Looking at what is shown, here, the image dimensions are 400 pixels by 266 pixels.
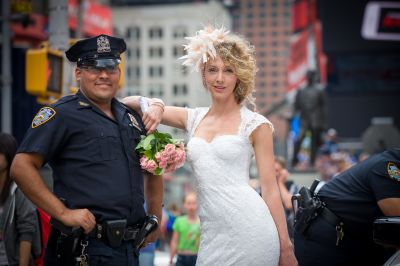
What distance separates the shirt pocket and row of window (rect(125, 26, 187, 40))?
117 metres

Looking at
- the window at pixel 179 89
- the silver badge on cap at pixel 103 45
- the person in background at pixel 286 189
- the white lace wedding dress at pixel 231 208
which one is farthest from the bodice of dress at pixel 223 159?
the window at pixel 179 89

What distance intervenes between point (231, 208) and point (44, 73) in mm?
5998

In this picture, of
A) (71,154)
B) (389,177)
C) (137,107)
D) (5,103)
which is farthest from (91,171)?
(5,103)

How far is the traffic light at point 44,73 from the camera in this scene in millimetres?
10086

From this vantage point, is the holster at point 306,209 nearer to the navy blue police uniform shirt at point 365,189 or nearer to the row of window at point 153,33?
the navy blue police uniform shirt at point 365,189

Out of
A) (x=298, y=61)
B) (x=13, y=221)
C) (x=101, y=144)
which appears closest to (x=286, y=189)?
(x=13, y=221)

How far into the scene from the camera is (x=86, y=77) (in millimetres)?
4707

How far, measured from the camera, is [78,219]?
172 inches

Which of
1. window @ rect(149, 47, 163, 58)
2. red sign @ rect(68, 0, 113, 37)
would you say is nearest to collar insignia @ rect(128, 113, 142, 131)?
red sign @ rect(68, 0, 113, 37)

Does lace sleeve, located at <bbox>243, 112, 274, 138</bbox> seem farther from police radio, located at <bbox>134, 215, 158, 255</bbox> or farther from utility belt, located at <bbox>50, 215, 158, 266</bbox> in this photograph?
utility belt, located at <bbox>50, 215, 158, 266</bbox>

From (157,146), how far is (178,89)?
381 feet

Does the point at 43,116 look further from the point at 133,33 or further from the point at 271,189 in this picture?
the point at 133,33

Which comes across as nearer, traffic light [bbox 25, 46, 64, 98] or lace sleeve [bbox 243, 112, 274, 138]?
lace sleeve [bbox 243, 112, 274, 138]

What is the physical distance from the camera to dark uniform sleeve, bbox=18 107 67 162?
4.44 meters
